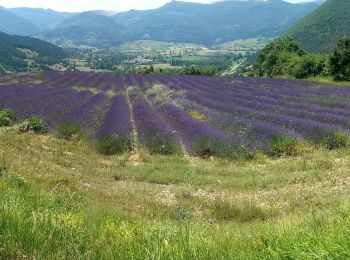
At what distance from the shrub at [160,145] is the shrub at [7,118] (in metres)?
6.47

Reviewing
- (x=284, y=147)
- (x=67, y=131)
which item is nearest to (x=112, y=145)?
(x=67, y=131)

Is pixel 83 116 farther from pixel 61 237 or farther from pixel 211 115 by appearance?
pixel 61 237

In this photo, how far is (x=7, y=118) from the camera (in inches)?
712

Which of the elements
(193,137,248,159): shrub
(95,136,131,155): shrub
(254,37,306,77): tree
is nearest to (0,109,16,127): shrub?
(95,136,131,155): shrub

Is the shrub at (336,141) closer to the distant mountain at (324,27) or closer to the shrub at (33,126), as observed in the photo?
the shrub at (33,126)

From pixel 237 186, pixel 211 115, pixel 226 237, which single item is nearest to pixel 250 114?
pixel 211 115

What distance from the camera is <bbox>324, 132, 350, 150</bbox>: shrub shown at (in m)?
13.3

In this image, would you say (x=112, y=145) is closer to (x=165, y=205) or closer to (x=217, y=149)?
(x=217, y=149)

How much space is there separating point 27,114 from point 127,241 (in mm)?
16675

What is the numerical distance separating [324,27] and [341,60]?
253 feet

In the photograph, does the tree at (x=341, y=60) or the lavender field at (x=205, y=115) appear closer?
the lavender field at (x=205, y=115)

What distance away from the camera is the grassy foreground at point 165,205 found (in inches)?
140

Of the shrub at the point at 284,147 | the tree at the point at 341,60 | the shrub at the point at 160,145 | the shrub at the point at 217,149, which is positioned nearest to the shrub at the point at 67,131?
the shrub at the point at 160,145

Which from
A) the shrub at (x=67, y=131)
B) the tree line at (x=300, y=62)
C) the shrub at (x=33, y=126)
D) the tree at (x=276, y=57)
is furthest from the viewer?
the tree at (x=276, y=57)
